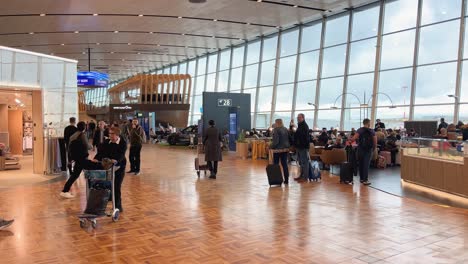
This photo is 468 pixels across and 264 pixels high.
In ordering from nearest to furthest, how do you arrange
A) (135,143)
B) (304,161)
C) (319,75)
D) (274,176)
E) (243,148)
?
(274,176) < (304,161) < (135,143) < (243,148) < (319,75)

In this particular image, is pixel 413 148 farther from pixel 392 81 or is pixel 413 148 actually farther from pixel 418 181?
pixel 392 81

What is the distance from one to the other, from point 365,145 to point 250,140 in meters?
6.66

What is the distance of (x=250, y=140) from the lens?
14711 mm

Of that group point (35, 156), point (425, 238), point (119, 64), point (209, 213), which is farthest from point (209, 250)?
point (119, 64)

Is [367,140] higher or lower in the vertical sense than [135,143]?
→ higher

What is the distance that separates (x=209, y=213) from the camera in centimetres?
574

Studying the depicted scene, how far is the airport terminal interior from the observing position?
4.53m

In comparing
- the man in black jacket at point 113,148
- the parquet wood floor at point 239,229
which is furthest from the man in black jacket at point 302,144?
the man in black jacket at point 113,148

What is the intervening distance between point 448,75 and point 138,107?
20212 mm

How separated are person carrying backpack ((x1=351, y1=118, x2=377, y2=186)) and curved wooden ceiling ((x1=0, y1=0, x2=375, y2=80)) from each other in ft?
26.4

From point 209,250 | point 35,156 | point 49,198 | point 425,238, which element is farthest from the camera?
point 35,156

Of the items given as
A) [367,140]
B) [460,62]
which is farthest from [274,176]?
[460,62]

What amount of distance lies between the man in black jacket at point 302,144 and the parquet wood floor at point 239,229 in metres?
1.02

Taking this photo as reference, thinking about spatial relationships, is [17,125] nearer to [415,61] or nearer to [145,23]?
[145,23]
